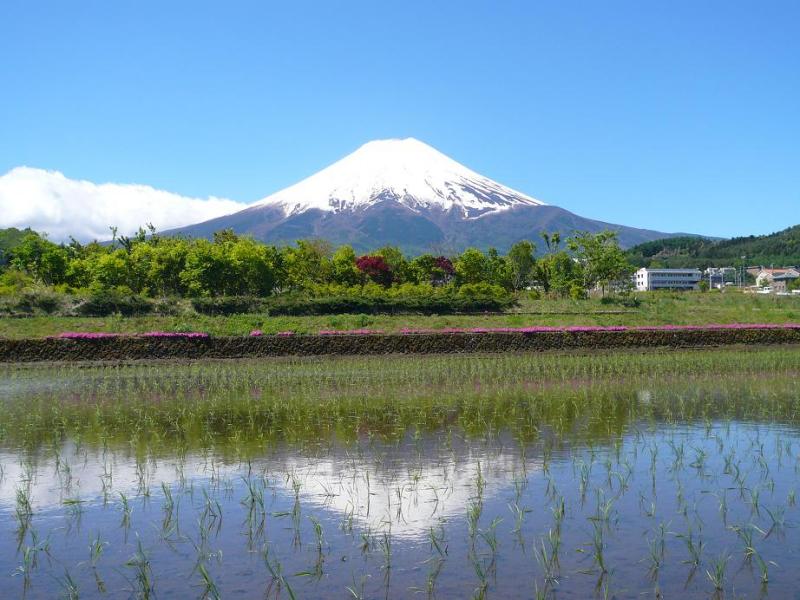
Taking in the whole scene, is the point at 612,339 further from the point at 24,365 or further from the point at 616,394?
the point at 24,365

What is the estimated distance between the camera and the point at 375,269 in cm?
5934

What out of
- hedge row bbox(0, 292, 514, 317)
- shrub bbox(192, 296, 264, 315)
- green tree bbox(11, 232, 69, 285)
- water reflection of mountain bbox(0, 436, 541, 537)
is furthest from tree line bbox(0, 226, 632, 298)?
water reflection of mountain bbox(0, 436, 541, 537)

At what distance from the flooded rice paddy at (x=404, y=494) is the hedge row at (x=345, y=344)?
9424 millimetres

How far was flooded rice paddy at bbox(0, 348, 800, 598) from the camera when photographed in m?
6.83

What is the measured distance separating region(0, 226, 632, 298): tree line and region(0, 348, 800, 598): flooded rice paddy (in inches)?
1111

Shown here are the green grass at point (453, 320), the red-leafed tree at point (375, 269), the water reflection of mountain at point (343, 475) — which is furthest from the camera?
the red-leafed tree at point (375, 269)

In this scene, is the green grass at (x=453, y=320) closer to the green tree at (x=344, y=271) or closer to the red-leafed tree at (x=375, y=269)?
the green tree at (x=344, y=271)

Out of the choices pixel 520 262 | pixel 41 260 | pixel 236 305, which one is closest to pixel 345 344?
pixel 236 305

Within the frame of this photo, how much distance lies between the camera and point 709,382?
2042cm

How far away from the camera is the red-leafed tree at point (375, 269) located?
193 ft

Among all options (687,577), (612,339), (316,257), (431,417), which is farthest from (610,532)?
(316,257)

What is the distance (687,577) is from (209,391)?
48.7ft

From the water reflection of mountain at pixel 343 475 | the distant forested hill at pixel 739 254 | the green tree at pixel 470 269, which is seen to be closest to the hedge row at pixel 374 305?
the green tree at pixel 470 269

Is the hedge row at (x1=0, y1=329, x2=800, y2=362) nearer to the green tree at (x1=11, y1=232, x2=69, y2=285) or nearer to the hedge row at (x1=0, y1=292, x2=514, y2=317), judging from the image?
the hedge row at (x1=0, y1=292, x2=514, y2=317)
